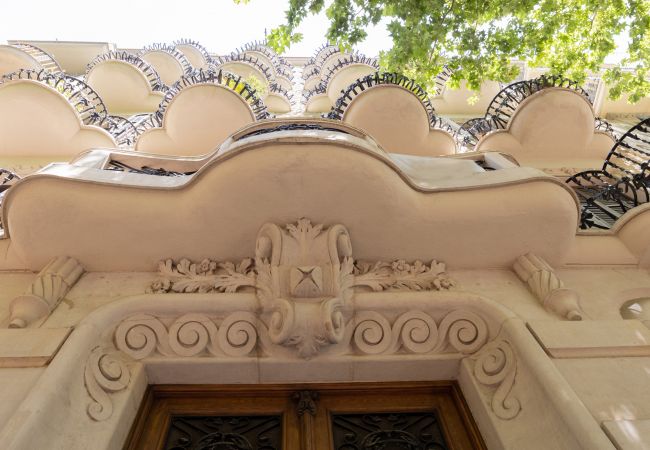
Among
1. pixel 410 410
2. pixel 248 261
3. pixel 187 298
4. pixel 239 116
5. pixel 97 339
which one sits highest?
pixel 239 116

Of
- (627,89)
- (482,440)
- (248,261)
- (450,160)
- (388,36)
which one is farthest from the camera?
(627,89)

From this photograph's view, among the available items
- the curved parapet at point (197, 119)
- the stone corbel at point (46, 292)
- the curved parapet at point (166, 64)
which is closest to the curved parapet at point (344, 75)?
the curved parapet at point (166, 64)

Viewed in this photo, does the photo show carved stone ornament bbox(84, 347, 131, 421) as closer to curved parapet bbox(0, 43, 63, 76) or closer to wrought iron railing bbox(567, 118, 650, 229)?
wrought iron railing bbox(567, 118, 650, 229)

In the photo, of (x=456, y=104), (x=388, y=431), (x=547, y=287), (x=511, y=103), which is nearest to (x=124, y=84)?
(x=456, y=104)

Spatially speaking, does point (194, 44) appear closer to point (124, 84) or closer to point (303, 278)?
point (124, 84)

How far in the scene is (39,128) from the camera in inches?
396

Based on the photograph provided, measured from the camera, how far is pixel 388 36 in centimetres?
820

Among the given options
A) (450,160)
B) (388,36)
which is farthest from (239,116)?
(450,160)

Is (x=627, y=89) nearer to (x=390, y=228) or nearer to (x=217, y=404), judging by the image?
(x=390, y=228)

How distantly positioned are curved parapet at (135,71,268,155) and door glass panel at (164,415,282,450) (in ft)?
23.4

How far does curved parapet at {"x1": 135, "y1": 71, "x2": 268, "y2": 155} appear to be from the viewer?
31.9ft

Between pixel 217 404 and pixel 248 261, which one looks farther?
pixel 248 261

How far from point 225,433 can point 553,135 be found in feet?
29.3

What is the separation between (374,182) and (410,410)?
68.2 inches
